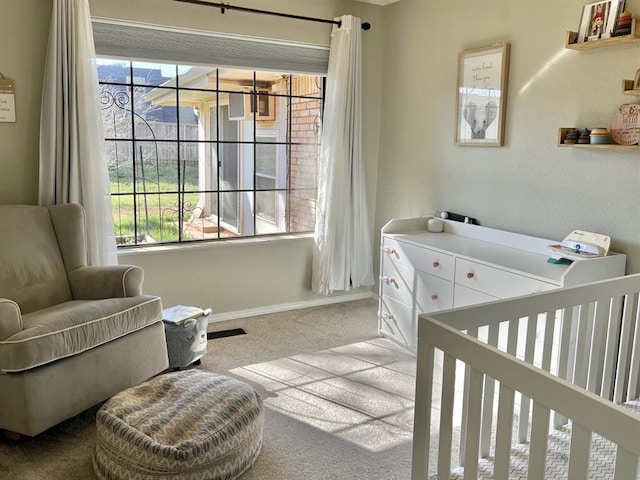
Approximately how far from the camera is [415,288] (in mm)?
3338

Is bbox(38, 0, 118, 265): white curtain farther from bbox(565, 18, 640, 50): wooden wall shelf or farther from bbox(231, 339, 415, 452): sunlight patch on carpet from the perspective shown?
bbox(565, 18, 640, 50): wooden wall shelf

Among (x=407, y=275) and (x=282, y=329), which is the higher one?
(x=407, y=275)

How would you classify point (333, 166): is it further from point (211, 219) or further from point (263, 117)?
point (211, 219)

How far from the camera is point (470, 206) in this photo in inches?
142

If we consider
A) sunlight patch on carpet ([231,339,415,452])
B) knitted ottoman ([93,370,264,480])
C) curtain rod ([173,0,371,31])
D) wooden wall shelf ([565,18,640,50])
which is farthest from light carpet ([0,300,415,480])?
curtain rod ([173,0,371,31])

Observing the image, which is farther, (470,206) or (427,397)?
(470,206)

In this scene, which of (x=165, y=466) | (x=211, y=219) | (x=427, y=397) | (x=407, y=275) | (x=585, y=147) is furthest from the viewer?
(x=211, y=219)

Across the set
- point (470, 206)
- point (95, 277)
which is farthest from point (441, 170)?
point (95, 277)

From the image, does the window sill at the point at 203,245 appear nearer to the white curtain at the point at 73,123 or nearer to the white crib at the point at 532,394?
the white curtain at the point at 73,123

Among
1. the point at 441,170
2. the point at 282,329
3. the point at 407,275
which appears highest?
the point at 441,170

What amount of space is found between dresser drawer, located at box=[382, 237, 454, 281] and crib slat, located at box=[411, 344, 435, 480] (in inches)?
62.4

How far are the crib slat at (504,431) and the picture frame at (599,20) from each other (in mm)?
2049

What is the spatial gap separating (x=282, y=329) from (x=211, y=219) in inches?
37.6

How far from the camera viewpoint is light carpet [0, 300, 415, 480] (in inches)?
87.6
